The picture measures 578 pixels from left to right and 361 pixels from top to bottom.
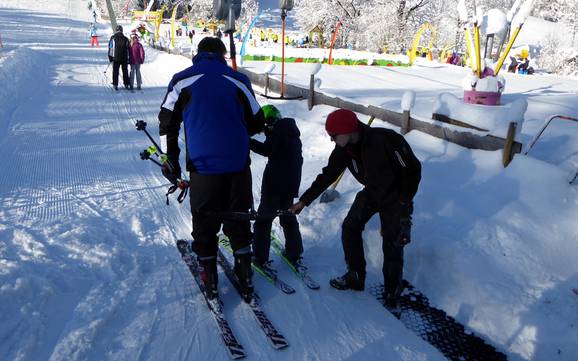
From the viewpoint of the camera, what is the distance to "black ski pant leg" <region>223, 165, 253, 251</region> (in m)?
3.12

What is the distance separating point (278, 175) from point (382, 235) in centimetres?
104

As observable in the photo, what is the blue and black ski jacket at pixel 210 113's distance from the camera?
113 inches

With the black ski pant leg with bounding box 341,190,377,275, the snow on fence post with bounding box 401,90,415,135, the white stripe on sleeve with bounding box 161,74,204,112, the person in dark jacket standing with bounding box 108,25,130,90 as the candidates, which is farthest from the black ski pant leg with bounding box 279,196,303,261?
the person in dark jacket standing with bounding box 108,25,130,90

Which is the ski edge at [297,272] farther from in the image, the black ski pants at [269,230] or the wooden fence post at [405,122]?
the wooden fence post at [405,122]

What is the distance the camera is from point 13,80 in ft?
38.5

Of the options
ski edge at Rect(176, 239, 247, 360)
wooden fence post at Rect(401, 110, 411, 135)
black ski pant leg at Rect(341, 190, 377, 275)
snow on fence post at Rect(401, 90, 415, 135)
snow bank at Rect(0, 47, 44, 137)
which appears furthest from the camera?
snow bank at Rect(0, 47, 44, 137)

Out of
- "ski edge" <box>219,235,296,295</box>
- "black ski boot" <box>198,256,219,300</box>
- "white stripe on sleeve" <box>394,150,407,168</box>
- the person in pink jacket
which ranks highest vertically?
the person in pink jacket

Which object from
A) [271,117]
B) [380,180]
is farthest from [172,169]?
[380,180]

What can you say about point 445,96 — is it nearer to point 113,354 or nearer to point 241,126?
point 241,126

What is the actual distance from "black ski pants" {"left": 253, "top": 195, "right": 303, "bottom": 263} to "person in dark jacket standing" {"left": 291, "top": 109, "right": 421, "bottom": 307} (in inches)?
12.4

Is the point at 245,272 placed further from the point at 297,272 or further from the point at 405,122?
the point at 405,122

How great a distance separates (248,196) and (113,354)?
1.45m

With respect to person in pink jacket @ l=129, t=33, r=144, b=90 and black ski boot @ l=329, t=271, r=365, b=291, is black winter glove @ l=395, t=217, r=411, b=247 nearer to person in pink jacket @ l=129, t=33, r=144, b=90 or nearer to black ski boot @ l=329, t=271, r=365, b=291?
black ski boot @ l=329, t=271, r=365, b=291

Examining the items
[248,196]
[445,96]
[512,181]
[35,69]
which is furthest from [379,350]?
[35,69]
